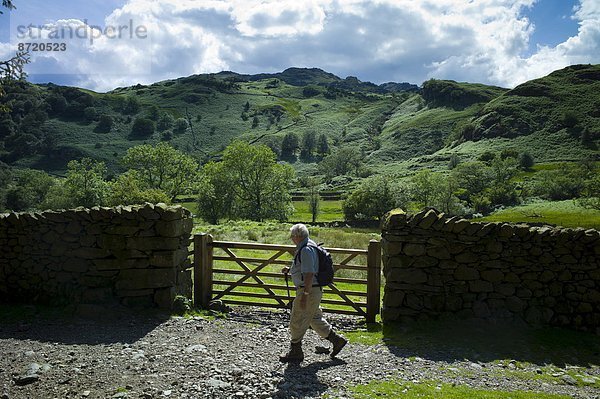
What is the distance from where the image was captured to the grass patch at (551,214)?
57.8 m

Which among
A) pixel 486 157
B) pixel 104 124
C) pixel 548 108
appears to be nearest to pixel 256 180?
pixel 486 157

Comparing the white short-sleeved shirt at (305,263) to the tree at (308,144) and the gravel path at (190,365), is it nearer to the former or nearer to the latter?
the gravel path at (190,365)

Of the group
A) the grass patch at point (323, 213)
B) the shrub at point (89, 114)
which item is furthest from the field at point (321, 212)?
the shrub at point (89, 114)

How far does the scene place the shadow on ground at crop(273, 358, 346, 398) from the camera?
252 inches

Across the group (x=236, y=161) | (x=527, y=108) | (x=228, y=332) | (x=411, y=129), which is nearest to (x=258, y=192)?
(x=236, y=161)

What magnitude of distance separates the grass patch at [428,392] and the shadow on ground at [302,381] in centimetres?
59

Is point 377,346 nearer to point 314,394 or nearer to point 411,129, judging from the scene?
point 314,394

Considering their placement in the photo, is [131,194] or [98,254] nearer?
[98,254]

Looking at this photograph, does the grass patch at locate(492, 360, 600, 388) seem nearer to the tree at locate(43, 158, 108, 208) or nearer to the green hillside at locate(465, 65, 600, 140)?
the tree at locate(43, 158, 108, 208)

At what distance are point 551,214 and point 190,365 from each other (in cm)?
7223

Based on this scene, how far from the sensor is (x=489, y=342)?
9352 millimetres

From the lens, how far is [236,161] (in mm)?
59000

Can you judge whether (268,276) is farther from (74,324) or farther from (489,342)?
(489,342)

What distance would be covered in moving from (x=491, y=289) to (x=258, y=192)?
49.6 metres
